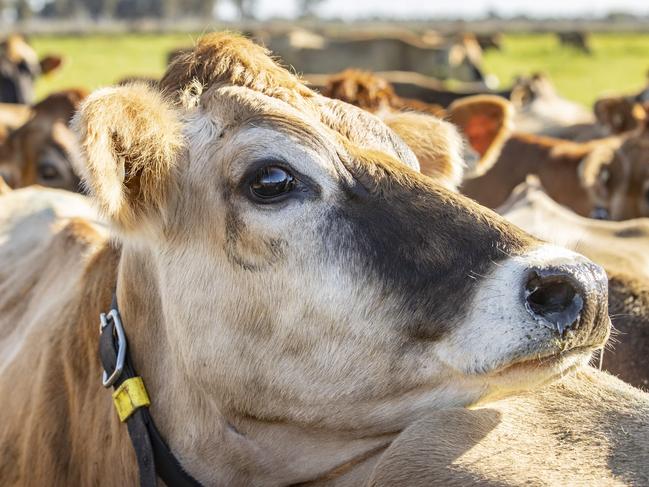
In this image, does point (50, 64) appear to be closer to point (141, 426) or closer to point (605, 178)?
point (605, 178)

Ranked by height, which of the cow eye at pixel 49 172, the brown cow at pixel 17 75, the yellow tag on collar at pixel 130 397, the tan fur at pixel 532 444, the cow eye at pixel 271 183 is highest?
the brown cow at pixel 17 75

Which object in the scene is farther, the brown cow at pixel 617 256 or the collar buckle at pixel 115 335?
the brown cow at pixel 617 256

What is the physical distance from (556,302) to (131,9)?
8367 centimetres

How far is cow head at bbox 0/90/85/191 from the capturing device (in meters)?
8.14

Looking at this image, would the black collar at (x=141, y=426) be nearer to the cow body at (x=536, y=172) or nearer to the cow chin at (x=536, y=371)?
the cow chin at (x=536, y=371)

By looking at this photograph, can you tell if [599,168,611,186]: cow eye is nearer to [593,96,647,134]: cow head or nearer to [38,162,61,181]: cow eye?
[593,96,647,134]: cow head

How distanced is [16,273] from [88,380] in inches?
51.6

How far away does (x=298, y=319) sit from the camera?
2412mm

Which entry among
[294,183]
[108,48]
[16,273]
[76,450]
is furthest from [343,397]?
[108,48]

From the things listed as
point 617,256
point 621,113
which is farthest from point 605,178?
point 617,256

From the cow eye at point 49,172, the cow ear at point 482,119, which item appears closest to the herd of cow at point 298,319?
the cow ear at point 482,119

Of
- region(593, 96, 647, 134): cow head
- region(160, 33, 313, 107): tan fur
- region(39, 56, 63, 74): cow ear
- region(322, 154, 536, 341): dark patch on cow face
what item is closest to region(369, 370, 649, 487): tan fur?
region(322, 154, 536, 341): dark patch on cow face

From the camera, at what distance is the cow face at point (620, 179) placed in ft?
25.3

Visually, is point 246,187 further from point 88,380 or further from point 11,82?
point 11,82
